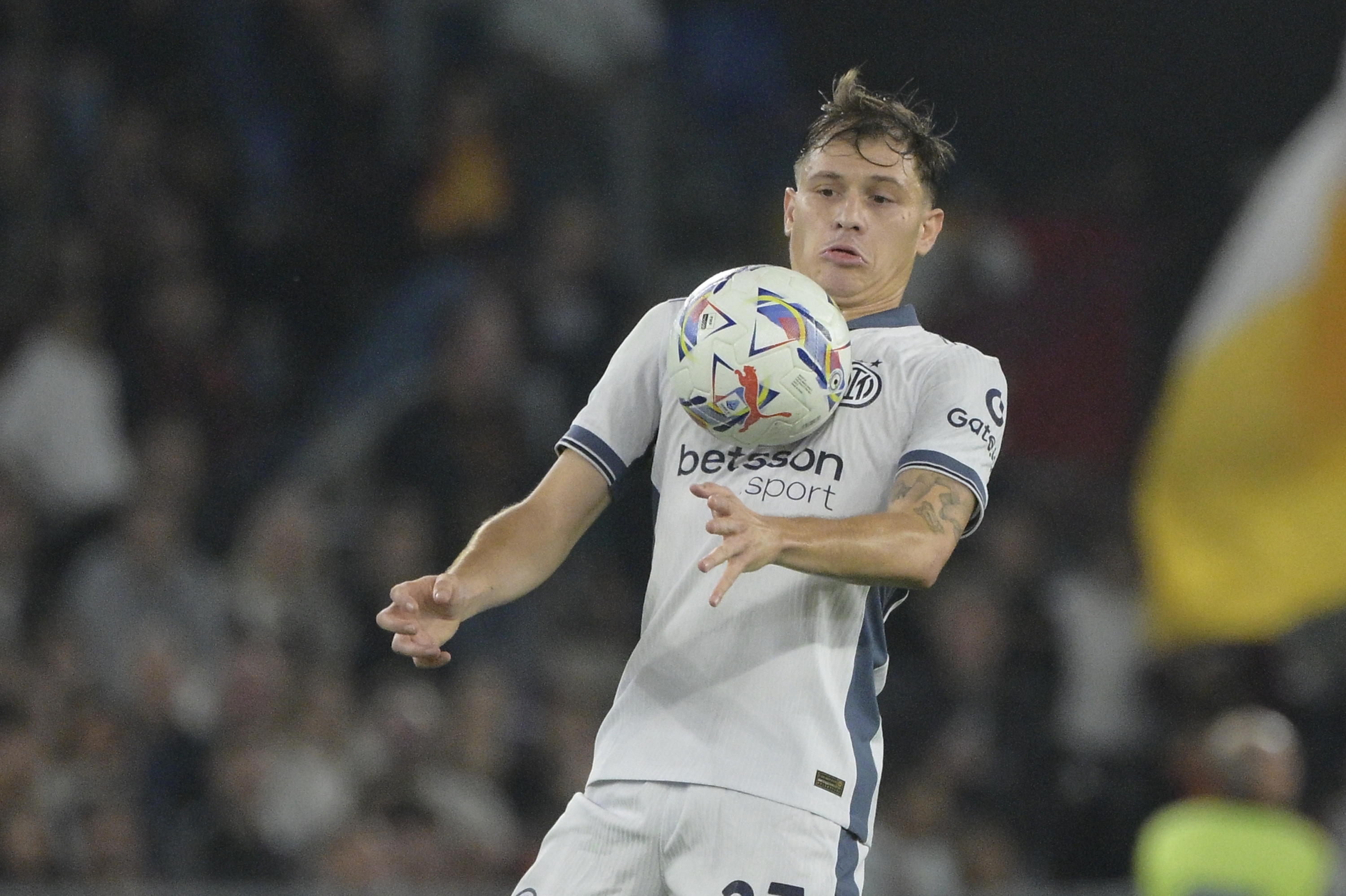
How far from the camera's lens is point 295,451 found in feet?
31.2

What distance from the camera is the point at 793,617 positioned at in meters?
3.87

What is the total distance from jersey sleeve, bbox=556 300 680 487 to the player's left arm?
0.51 meters

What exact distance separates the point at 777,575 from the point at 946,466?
1.27 ft

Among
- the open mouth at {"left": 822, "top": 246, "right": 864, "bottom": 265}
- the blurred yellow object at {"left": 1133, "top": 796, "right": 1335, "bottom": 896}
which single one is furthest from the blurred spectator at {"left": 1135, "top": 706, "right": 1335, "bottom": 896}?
the open mouth at {"left": 822, "top": 246, "right": 864, "bottom": 265}

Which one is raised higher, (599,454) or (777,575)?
(599,454)

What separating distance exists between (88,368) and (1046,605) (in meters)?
4.57

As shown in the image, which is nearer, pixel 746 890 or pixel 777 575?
pixel 746 890

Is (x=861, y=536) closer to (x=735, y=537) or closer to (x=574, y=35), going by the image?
(x=735, y=537)

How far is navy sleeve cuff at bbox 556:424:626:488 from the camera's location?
4156mm

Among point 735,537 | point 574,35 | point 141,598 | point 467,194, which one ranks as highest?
point 574,35

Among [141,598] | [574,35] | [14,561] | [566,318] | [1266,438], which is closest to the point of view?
[141,598]

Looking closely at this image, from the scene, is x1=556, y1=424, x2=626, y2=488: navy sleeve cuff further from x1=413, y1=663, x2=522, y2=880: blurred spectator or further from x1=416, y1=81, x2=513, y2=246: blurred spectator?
x1=416, y1=81, x2=513, y2=246: blurred spectator

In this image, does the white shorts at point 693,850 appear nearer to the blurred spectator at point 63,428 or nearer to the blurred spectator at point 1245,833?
the blurred spectator at point 1245,833

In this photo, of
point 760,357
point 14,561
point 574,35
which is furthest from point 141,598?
point 760,357
